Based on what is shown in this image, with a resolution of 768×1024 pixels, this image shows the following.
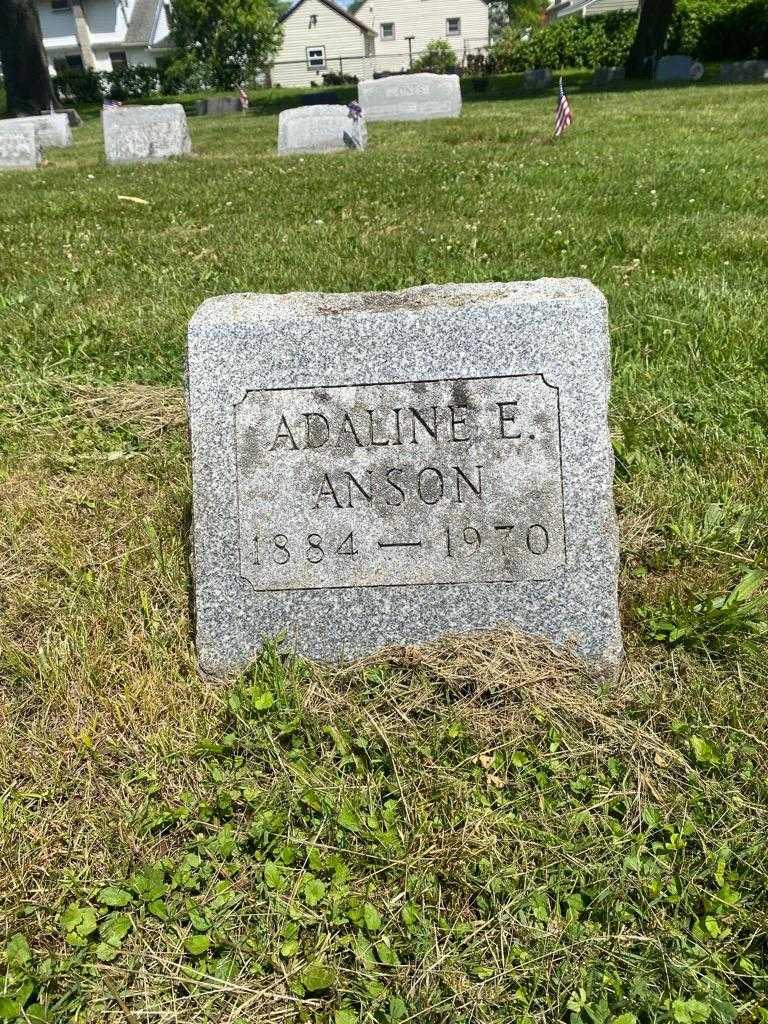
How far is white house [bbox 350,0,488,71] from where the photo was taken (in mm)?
53406

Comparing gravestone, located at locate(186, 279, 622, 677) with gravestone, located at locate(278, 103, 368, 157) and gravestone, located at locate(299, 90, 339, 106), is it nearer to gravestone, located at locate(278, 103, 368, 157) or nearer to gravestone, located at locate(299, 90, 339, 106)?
gravestone, located at locate(278, 103, 368, 157)

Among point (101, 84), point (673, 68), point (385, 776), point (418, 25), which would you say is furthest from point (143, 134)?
point (418, 25)

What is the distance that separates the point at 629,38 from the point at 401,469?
129ft

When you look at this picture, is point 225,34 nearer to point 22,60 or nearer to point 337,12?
point 337,12

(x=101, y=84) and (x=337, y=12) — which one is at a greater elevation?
(x=337, y=12)

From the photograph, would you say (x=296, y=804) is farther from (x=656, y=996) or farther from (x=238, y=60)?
(x=238, y=60)

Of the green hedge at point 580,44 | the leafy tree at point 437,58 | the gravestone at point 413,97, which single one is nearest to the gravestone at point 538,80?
the green hedge at point 580,44

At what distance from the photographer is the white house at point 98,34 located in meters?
50.9

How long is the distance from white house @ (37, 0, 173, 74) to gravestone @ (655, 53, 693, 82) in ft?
130

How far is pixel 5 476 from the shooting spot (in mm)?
3422

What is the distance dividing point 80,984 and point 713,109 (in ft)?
53.0

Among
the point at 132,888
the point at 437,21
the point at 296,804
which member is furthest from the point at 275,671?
the point at 437,21

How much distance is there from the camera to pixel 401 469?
2.27m

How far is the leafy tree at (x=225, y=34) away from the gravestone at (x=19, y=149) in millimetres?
34975
